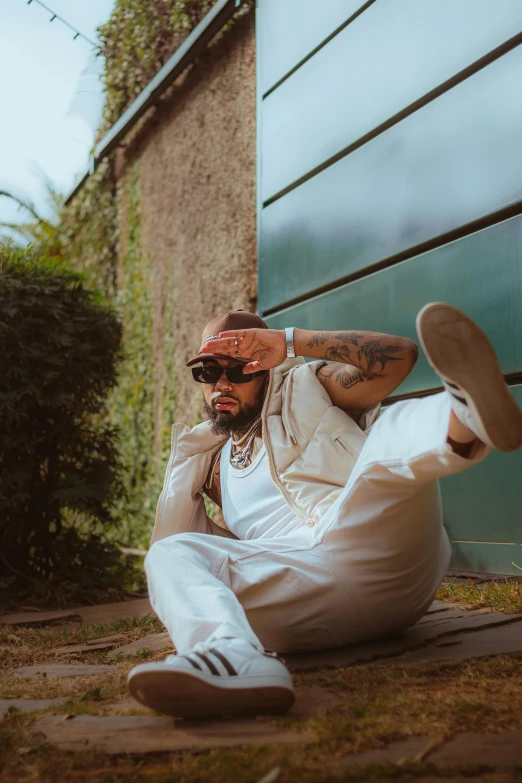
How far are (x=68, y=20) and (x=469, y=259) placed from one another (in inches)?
225

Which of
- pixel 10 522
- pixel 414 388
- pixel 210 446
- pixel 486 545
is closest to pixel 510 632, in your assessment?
pixel 486 545

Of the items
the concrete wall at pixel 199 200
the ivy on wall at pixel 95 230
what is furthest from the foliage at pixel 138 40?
the ivy on wall at pixel 95 230

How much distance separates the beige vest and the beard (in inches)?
3.5

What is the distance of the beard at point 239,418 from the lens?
2984 mm

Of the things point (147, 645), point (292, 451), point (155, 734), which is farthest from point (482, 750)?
point (147, 645)

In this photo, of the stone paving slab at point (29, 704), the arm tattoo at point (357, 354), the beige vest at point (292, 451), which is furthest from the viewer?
the arm tattoo at point (357, 354)

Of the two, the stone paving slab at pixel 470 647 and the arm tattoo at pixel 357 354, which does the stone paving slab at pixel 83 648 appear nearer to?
the stone paving slab at pixel 470 647

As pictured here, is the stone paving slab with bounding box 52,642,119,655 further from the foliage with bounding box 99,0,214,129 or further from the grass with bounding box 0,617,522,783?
the foliage with bounding box 99,0,214,129

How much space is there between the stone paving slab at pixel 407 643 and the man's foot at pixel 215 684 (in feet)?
2.04

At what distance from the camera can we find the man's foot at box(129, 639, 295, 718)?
1562 mm

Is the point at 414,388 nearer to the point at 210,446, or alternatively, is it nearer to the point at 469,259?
the point at 469,259

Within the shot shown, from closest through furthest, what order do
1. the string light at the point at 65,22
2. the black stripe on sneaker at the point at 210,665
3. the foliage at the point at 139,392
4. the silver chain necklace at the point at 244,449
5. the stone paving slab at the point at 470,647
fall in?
the black stripe on sneaker at the point at 210,665, the stone paving slab at the point at 470,647, the silver chain necklace at the point at 244,449, the foliage at the point at 139,392, the string light at the point at 65,22

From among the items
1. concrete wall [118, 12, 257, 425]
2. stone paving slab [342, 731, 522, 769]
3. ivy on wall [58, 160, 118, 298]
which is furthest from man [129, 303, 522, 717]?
ivy on wall [58, 160, 118, 298]

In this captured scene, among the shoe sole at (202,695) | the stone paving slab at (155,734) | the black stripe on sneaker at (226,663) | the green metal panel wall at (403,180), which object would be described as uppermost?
the green metal panel wall at (403,180)
